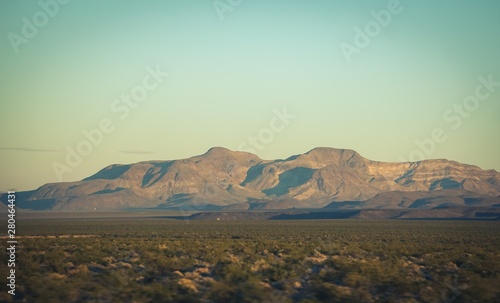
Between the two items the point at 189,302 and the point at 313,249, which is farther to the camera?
the point at 313,249

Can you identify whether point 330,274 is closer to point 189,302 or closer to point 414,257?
point 189,302

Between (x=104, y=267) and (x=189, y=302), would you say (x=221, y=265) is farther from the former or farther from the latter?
(x=189, y=302)

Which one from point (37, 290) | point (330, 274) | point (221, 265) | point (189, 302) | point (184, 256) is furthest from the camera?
point (184, 256)

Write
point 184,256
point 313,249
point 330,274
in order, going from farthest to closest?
point 313,249 < point 184,256 < point 330,274

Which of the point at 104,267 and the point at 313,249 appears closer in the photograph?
the point at 104,267

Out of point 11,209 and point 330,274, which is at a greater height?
point 11,209

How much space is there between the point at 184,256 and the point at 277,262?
6.91m

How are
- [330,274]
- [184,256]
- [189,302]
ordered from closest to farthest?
[189,302] < [330,274] < [184,256]

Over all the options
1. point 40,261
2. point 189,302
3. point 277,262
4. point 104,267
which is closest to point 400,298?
point 189,302

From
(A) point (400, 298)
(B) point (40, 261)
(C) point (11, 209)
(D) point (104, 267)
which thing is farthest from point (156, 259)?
(A) point (400, 298)

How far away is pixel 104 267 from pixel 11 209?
6772 mm

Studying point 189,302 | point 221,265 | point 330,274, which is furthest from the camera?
point 221,265

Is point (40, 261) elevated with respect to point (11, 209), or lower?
lower

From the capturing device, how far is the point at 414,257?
42.5 m
